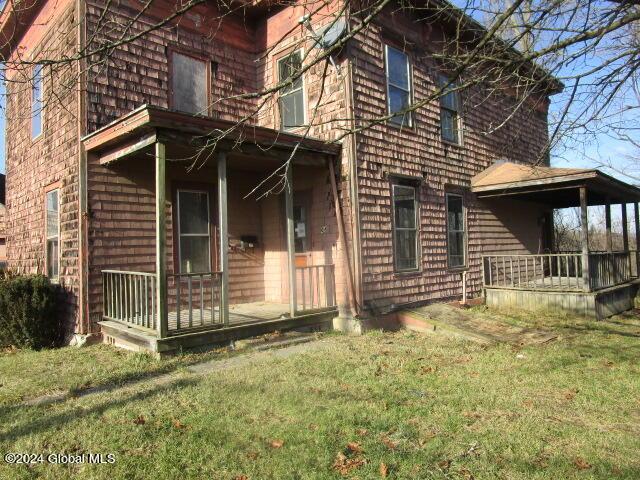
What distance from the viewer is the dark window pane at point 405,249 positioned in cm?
966

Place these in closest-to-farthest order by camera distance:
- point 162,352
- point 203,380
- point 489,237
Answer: point 203,380 < point 162,352 < point 489,237

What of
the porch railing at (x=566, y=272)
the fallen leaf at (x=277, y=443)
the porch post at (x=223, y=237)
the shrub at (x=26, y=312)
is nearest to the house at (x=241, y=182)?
the porch post at (x=223, y=237)

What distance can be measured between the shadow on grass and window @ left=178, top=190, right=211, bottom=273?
373 cm

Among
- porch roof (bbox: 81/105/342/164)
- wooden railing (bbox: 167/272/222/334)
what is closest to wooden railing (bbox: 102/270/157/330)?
wooden railing (bbox: 167/272/222/334)

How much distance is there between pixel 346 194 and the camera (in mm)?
8656

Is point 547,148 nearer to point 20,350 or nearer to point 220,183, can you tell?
point 220,183

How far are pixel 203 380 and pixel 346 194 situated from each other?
14.2 ft

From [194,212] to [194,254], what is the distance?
78 centimetres

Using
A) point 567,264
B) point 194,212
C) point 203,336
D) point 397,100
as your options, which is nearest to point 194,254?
point 194,212

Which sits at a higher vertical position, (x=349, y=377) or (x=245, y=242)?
(x=245, y=242)

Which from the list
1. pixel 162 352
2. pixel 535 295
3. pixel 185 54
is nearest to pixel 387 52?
pixel 185 54

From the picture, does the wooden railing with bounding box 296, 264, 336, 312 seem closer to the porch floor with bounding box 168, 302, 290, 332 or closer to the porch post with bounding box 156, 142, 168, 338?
the porch floor with bounding box 168, 302, 290, 332

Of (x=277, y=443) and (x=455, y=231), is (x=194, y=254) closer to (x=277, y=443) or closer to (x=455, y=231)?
(x=277, y=443)

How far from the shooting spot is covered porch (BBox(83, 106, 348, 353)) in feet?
21.7
